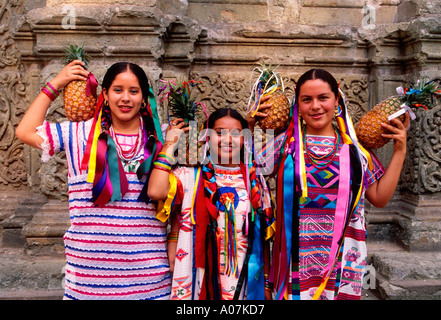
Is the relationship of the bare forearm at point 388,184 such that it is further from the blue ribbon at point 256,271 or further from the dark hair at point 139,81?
the dark hair at point 139,81

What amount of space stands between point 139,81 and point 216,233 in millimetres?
890

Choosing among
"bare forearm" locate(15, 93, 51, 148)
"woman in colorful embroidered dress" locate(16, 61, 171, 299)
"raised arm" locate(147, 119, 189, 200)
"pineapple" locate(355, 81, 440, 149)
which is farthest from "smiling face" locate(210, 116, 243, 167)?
"bare forearm" locate(15, 93, 51, 148)

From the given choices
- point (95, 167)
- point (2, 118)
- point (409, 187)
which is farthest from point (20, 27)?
point (409, 187)

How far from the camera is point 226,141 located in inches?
76.0

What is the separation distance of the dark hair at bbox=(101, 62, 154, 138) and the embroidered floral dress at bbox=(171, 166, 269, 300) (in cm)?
29

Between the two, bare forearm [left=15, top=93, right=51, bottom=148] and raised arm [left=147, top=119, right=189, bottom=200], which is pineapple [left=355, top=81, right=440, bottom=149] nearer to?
raised arm [left=147, top=119, right=189, bottom=200]

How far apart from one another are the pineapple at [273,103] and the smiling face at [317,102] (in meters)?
0.10

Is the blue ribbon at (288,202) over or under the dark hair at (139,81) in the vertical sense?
under

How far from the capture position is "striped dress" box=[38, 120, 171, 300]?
5.70 ft

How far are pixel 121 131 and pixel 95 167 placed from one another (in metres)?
0.25

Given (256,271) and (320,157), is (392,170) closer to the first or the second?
(320,157)

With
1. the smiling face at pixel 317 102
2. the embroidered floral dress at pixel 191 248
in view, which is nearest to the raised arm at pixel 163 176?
the embroidered floral dress at pixel 191 248

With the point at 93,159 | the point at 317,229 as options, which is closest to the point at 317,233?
the point at 317,229

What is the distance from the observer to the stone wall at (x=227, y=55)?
280cm
